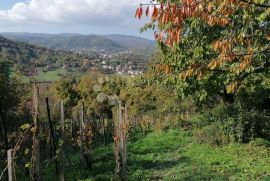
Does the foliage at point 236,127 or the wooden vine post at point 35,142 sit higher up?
the wooden vine post at point 35,142

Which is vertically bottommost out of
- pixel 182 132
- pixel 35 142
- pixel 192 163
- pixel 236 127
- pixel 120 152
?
pixel 182 132

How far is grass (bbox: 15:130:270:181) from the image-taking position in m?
14.9

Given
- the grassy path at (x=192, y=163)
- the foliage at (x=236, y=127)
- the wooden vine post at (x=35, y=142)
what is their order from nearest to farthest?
the wooden vine post at (x=35, y=142) < the grassy path at (x=192, y=163) < the foliage at (x=236, y=127)

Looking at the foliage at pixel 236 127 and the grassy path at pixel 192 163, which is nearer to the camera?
the grassy path at pixel 192 163

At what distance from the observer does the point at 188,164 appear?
17.0 m

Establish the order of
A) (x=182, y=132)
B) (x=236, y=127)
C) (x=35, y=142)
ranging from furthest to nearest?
(x=182, y=132) < (x=236, y=127) < (x=35, y=142)

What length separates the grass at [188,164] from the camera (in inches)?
587

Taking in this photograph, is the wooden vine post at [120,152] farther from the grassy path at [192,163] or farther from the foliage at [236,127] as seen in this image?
the foliage at [236,127]

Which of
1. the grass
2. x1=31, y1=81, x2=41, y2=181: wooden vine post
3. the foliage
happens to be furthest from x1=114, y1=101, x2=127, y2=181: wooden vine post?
the foliage

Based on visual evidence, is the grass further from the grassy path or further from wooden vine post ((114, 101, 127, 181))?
wooden vine post ((114, 101, 127, 181))

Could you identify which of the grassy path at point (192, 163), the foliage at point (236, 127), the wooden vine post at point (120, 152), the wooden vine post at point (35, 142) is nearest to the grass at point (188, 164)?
the grassy path at point (192, 163)

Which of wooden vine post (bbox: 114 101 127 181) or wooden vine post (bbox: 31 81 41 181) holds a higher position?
wooden vine post (bbox: 31 81 41 181)

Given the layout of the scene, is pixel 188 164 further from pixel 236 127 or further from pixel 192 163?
pixel 236 127

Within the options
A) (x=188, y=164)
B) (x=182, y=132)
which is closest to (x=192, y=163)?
(x=188, y=164)
